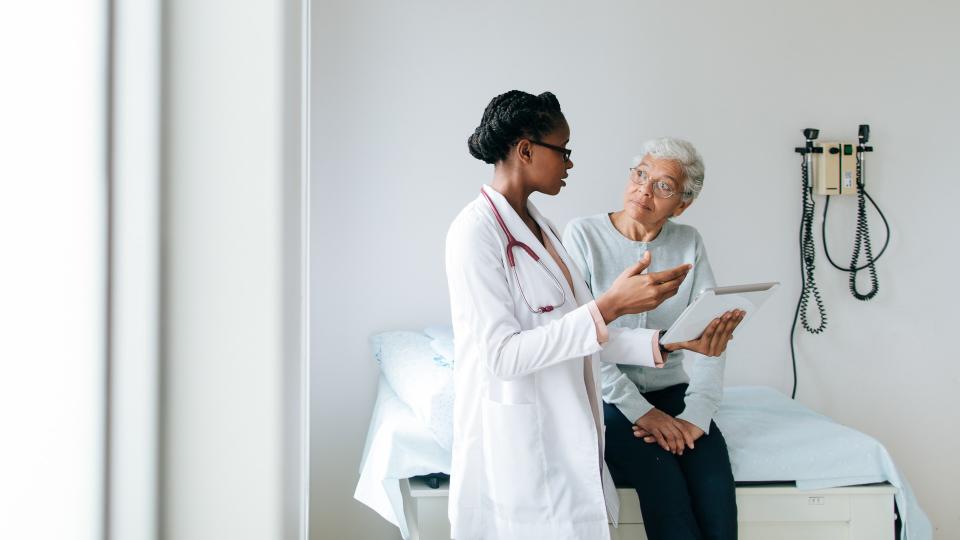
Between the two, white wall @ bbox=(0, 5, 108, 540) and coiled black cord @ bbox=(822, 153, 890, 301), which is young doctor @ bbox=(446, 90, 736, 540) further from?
coiled black cord @ bbox=(822, 153, 890, 301)

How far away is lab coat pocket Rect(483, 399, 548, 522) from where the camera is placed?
1601 mm

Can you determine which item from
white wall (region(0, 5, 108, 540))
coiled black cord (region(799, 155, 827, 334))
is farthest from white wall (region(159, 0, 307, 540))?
coiled black cord (region(799, 155, 827, 334))

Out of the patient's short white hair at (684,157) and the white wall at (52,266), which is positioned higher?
the patient's short white hair at (684,157)

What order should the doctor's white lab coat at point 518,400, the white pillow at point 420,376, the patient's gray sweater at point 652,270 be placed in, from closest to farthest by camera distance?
1. the doctor's white lab coat at point 518,400
2. the white pillow at point 420,376
3. the patient's gray sweater at point 652,270

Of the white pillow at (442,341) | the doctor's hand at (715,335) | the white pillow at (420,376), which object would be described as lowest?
the white pillow at (420,376)

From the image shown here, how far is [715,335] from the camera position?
6.15 ft

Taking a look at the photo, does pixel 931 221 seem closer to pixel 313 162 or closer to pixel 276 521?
pixel 313 162

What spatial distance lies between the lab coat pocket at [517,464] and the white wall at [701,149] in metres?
1.26

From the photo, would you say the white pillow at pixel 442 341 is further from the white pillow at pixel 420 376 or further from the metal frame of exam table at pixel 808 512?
the metal frame of exam table at pixel 808 512

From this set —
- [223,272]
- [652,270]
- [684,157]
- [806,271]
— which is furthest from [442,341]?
[223,272]

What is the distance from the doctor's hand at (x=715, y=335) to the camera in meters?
1.86

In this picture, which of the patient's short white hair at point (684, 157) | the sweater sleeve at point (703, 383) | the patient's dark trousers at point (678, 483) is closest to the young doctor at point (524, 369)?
the patient's dark trousers at point (678, 483)

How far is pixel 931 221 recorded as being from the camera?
2.93 metres

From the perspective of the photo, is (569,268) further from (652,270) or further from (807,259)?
(807,259)
